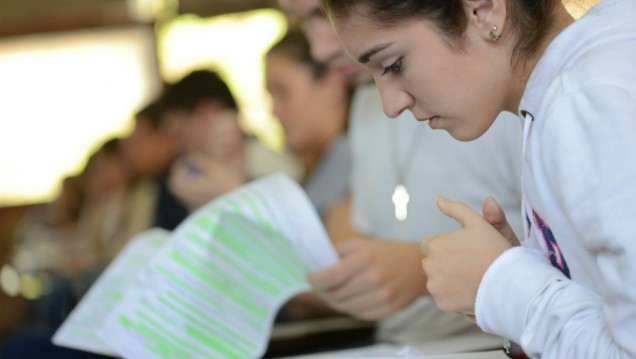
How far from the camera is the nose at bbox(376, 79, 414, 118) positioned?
0.99 meters

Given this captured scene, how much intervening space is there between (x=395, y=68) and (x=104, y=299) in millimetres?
670

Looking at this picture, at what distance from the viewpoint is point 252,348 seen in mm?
1342

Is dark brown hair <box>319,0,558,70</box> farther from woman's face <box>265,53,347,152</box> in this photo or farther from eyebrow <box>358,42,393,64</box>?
woman's face <box>265,53,347,152</box>

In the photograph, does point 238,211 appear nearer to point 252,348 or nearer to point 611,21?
point 252,348

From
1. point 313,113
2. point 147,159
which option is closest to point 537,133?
point 313,113

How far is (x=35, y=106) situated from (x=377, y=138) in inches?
182

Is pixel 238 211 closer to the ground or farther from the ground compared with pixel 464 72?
closer to the ground

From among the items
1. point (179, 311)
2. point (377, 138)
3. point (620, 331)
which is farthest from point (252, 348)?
point (620, 331)

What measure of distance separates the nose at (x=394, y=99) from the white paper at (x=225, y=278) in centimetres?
42

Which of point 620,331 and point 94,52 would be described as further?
point 94,52

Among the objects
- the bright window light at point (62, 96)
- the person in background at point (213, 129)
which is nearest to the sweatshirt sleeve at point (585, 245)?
the person in background at point (213, 129)

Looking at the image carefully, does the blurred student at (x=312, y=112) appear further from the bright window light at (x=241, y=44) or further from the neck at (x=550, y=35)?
the bright window light at (x=241, y=44)

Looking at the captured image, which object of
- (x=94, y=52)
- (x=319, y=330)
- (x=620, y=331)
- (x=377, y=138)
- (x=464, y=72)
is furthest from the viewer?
(x=94, y=52)

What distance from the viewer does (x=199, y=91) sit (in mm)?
3018
